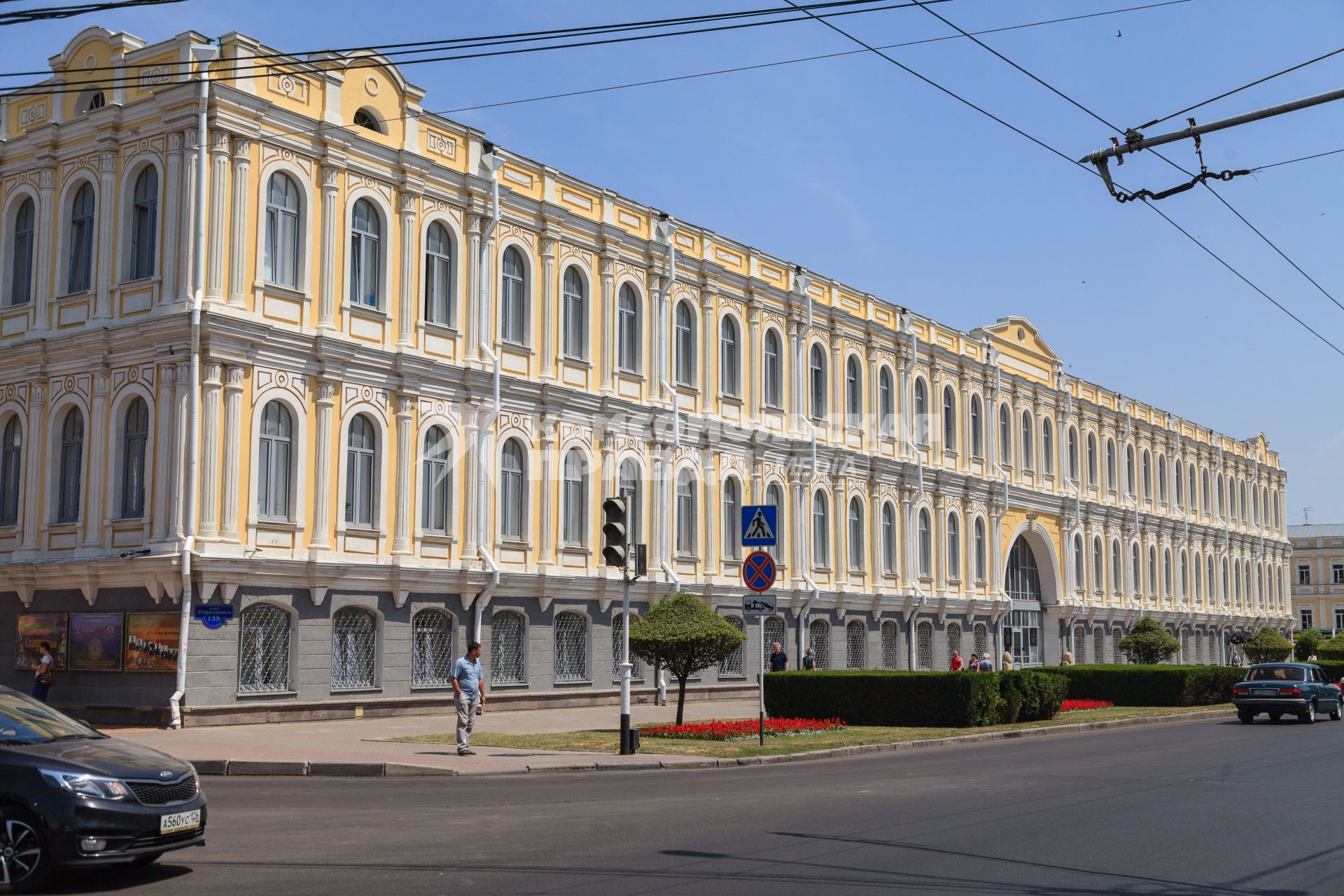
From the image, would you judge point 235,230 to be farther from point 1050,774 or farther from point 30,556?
point 1050,774

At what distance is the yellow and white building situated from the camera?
91.8 feet

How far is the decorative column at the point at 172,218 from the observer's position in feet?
91.9

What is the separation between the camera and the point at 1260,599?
8850cm

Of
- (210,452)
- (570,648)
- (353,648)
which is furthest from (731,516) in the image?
(210,452)

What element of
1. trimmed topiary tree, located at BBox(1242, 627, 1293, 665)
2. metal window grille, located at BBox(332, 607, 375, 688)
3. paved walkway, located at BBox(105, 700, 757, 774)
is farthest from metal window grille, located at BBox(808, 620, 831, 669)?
trimmed topiary tree, located at BBox(1242, 627, 1293, 665)

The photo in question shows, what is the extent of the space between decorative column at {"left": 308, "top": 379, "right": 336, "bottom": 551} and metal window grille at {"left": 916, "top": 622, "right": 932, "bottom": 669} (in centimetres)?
2794

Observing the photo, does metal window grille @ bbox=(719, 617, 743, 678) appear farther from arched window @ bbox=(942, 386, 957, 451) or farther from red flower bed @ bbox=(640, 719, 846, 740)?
arched window @ bbox=(942, 386, 957, 451)

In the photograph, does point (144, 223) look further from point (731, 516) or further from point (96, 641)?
point (731, 516)

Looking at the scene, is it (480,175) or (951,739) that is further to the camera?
(480,175)

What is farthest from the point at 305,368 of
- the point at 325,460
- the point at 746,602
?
the point at 746,602

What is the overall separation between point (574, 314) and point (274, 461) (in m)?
11.1

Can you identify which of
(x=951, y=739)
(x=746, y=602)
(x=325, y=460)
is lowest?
(x=951, y=739)

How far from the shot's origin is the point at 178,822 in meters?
9.91

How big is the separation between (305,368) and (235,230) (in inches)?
128
